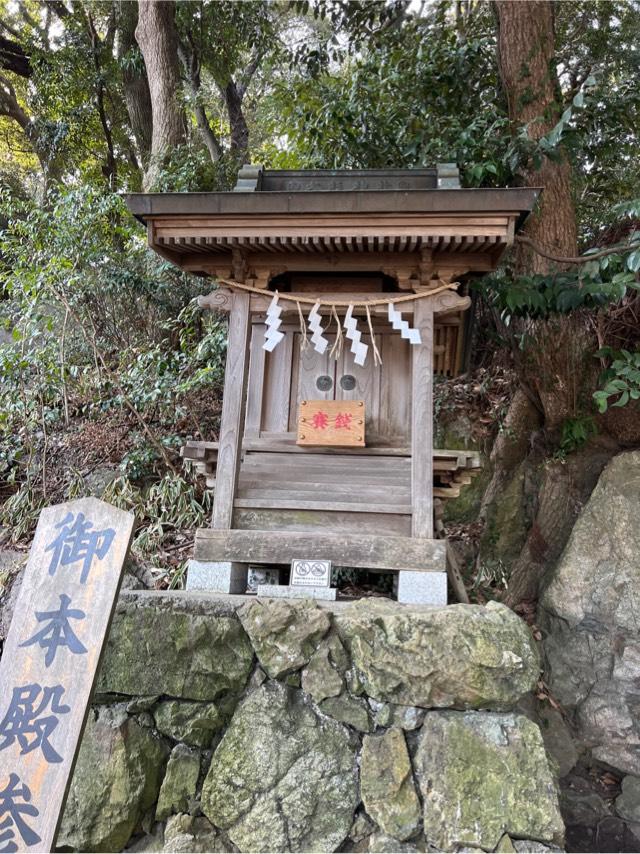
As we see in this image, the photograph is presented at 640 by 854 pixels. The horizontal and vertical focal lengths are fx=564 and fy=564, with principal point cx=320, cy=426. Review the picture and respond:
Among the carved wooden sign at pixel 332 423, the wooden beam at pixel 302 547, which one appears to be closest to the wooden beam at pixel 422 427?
the wooden beam at pixel 302 547

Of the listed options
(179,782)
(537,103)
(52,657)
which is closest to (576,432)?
(537,103)

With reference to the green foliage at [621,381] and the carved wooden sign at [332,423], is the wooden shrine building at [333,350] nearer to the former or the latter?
the carved wooden sign at [332,423]

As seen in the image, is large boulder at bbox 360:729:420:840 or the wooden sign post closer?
the wooden sign post

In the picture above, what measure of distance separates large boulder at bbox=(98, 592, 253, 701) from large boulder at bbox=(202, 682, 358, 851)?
260 millimetres

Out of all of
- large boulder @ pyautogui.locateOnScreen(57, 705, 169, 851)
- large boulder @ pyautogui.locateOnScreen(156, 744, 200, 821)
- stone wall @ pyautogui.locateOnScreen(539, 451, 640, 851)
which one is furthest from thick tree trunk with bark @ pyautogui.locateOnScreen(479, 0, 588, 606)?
large boulder @ pyautogui.locateOnScreen(57, 705, 169, 851)

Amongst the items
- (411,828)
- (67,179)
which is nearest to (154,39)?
(67,179)

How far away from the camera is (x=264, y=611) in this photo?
351 cm

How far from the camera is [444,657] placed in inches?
127

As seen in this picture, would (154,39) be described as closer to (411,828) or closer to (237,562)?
(237,562)

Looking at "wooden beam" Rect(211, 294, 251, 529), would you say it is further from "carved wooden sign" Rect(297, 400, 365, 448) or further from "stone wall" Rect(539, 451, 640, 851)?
"stone wall" Rect(539, 451, 640, 851)

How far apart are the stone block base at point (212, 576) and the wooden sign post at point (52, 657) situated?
3.89 ft

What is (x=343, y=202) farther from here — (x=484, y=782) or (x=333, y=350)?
(x=484, y=782)

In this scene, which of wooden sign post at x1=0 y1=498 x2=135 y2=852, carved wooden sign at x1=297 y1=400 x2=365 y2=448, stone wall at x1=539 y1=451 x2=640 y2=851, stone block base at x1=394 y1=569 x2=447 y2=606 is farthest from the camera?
stone wall at x1=539 y1=451 x2=640 y2=851

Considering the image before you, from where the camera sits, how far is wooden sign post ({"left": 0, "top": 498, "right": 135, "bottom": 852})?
2.43 metres
